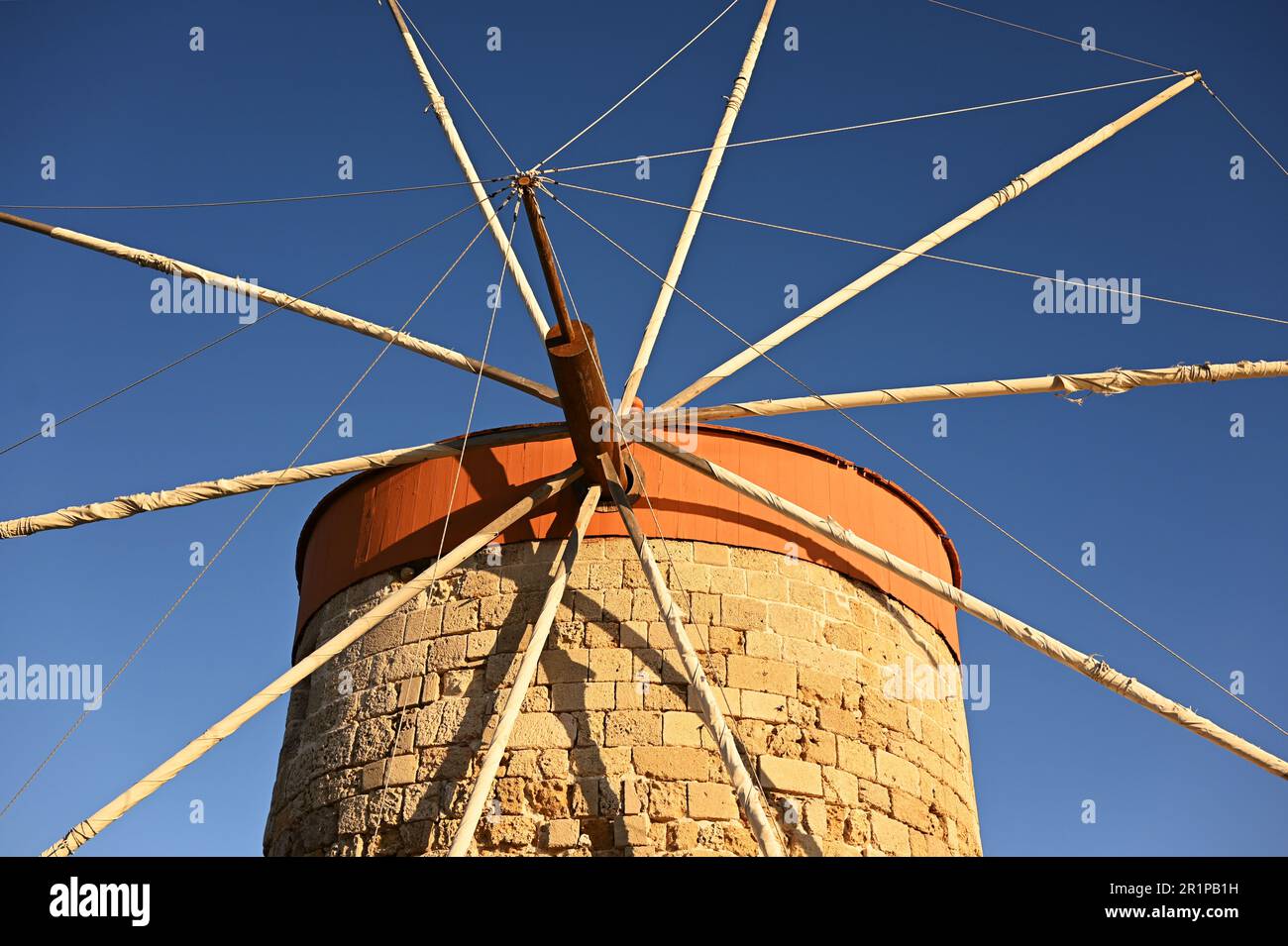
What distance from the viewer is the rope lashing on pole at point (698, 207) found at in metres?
8.52

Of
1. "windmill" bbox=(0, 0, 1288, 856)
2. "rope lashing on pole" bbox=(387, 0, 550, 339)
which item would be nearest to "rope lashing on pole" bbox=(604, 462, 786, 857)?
"windmill" bbox=(0, 0, 1288, 856)

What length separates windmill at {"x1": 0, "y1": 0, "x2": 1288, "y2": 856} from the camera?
6.88m

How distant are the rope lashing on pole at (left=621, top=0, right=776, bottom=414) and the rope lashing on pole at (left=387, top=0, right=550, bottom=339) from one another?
672mm

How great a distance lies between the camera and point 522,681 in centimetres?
718

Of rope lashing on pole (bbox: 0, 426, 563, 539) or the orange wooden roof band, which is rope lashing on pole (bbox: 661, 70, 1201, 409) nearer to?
the orange wooden roof band

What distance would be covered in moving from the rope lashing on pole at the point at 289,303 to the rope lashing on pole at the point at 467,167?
16.6 inches
